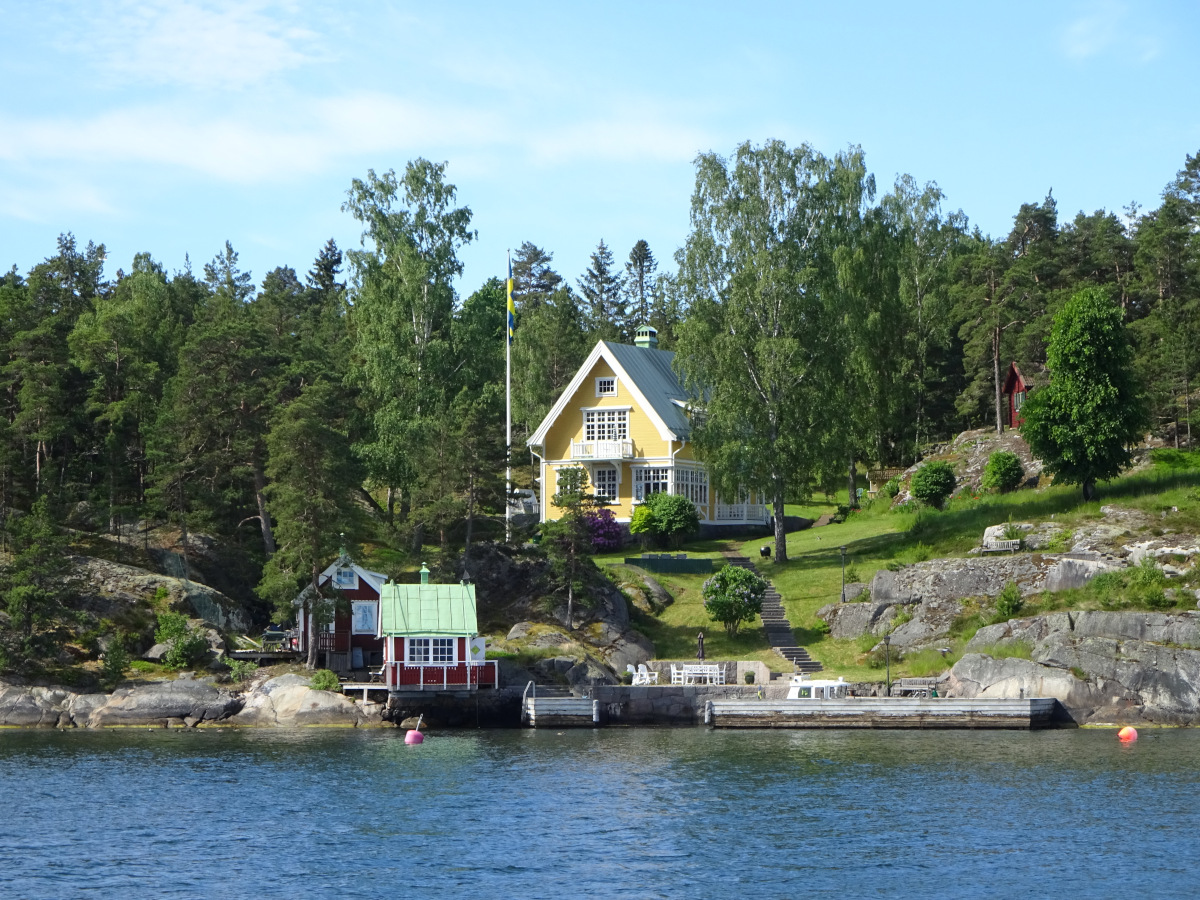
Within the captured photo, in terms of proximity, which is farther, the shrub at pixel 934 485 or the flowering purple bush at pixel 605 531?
the shrub at pixel 934 485

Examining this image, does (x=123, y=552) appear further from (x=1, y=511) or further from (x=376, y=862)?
(x=376, y=862)

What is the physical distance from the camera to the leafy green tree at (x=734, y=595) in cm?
5691

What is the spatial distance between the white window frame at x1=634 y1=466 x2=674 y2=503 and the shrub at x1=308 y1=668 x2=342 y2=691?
24.5 meters

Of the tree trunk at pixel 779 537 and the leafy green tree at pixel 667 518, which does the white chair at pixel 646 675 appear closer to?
the tree trunk at pixel 779 537

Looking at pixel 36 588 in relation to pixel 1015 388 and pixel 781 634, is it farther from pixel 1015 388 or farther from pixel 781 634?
pixel 1015 388

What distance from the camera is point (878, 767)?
4119 cm

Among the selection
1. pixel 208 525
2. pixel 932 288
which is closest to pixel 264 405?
pixel 208 525

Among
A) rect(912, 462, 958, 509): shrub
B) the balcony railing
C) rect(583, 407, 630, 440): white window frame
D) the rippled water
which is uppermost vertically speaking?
rect(583, 407, 630, 440): white window frame

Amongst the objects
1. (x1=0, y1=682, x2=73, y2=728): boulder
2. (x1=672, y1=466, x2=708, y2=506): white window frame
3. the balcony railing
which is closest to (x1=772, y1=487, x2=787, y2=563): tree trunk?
(x1=672, y1=466, x2=708, y2=506): white window frame

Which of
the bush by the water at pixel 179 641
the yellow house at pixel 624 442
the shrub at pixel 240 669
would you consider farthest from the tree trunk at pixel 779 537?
the bush by the water at pixel 179 641

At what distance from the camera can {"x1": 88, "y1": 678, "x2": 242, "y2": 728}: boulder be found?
51.0 meters

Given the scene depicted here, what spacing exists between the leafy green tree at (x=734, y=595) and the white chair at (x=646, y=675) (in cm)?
433

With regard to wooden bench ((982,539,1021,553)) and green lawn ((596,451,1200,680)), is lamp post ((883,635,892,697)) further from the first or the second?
wooden bench ((982,539,1021,553))

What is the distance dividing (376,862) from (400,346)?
143 ft
